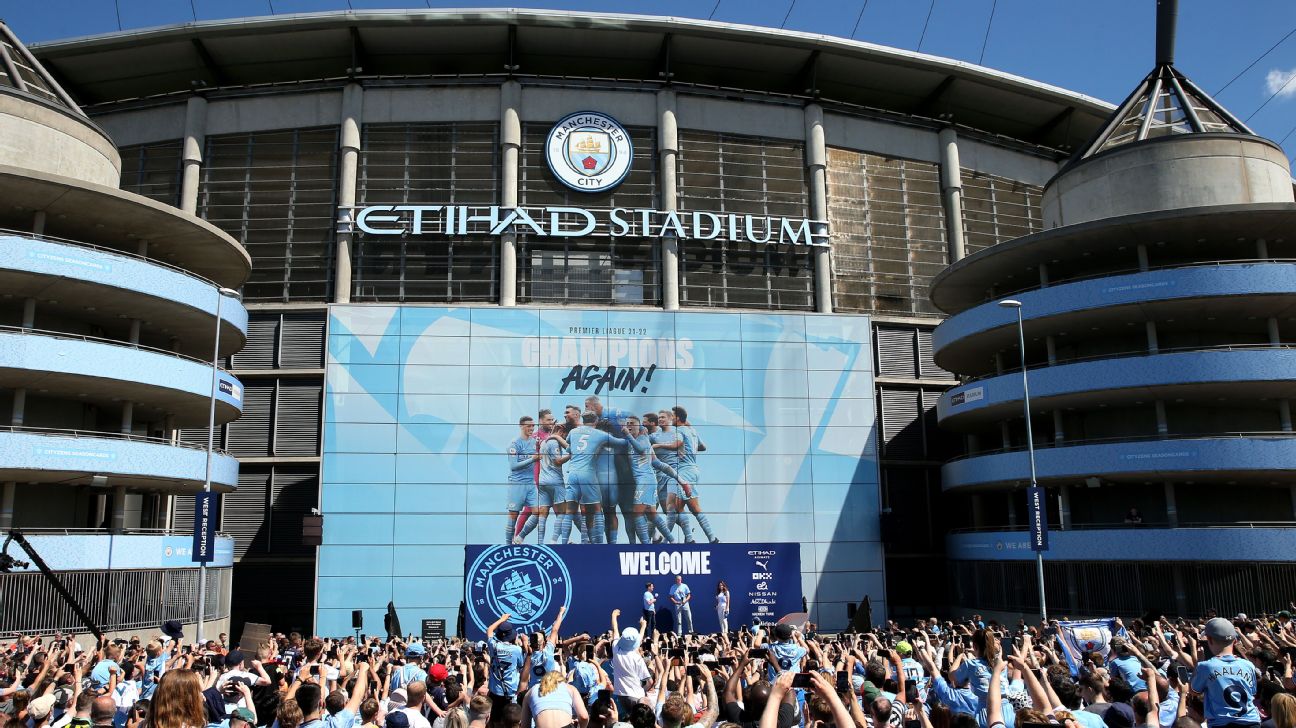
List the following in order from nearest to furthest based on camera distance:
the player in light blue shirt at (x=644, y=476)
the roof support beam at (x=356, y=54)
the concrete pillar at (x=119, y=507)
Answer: the concrete pillar at (x=119, y=507)
the player in light blue shirt at (x=644, y=476)
the roof support beam at (x=356, y=54)

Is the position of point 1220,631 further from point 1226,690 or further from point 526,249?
point 526,249

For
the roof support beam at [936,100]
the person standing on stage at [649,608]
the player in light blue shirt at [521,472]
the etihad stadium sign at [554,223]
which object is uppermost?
the roof support beam at [936,100]

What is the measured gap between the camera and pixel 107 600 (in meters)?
33.3

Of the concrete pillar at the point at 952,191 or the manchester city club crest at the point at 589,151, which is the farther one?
the concrete pillar at the point at 952,191

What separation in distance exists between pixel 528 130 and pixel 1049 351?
25768 mm

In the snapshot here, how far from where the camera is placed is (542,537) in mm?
42844

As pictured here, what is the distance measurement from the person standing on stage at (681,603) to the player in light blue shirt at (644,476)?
11.8m

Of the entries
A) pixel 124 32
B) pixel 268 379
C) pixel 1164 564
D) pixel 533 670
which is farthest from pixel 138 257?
pixel 1164 564

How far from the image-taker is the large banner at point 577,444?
42688 millimetres

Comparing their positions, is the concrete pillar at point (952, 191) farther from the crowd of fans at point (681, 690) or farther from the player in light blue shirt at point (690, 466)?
the crowd of fans at point (681, 690)

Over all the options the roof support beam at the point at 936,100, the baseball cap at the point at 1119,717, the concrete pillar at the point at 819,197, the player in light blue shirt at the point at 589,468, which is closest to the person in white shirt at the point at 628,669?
the baseball cap at the point at 1119,717

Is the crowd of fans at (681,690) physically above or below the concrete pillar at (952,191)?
below

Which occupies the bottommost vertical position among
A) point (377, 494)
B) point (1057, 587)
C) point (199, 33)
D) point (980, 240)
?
point (1057, 587)

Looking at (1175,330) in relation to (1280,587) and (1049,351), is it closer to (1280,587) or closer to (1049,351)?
(1049,351)
